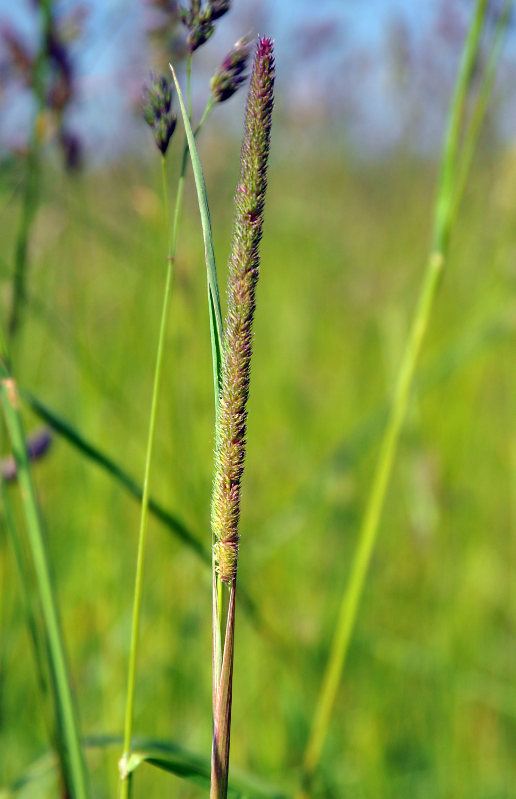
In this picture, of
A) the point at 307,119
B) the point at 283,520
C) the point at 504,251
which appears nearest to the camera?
the point at 283,520

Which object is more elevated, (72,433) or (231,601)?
(72,433)

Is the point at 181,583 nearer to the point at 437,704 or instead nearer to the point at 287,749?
the point at 287,749

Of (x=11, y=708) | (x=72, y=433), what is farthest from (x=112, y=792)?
(x=72, y=433)

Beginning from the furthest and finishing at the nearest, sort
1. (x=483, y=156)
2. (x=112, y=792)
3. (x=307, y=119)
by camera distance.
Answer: (x=307, y=119) < (x=483, y=156) < (x=112, y=792)

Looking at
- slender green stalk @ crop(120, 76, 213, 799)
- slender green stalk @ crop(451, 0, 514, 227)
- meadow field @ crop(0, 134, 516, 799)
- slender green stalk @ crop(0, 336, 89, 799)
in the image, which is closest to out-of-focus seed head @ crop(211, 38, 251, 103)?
slender green stalk @ crop(120, 76, 213, 799)

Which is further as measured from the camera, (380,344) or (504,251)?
(380,344)

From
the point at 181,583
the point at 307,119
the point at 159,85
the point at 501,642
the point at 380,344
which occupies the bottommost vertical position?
the point at 159,85

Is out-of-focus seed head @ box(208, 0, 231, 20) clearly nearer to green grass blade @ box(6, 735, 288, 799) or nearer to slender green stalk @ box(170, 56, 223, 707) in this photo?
slender green stalk @ box(170, 56, 223, 707)
